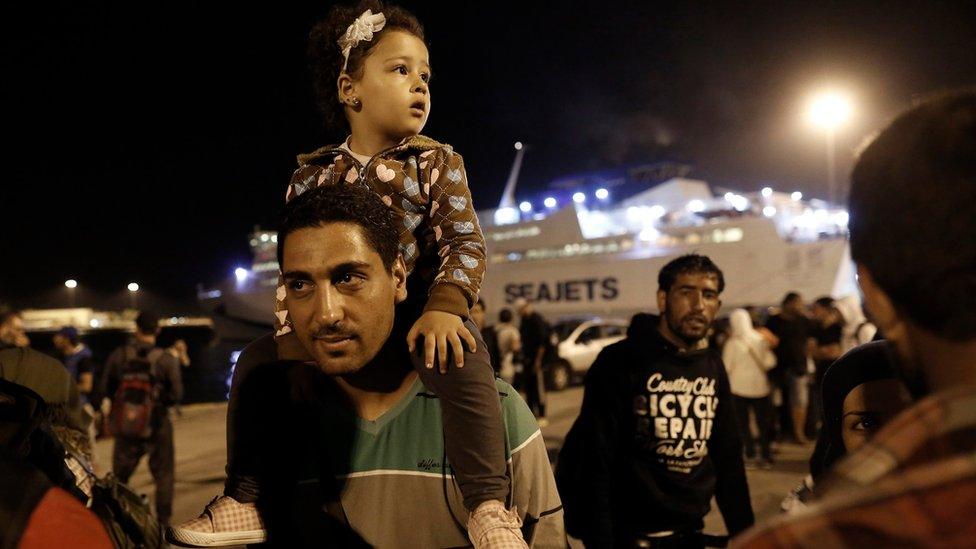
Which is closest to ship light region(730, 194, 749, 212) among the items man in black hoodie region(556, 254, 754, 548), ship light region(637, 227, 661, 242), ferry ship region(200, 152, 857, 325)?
ferry ship region(200, 152, 857, 325)

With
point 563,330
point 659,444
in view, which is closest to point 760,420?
point 659,444

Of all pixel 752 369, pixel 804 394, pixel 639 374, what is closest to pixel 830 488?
pixel 639 374

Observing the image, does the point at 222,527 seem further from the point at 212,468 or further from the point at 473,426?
the point at 212,468

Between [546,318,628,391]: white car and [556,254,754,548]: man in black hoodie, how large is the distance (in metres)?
11.4

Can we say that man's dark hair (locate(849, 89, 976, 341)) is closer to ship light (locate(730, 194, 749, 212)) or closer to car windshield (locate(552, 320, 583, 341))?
car windshield (locate(552, 320, 583, 341))

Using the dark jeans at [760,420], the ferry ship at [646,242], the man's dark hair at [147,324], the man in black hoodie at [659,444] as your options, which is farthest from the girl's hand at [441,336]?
the ferry ship at [646,242]

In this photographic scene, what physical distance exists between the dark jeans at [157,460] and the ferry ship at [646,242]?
22444 millimetres

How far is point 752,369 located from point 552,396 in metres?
6.94

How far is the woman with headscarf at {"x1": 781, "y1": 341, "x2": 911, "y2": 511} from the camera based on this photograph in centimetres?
178

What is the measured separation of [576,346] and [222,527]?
14.5 m

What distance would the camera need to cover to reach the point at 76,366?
8.58 meters

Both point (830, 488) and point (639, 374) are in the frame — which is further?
point (639, 374)

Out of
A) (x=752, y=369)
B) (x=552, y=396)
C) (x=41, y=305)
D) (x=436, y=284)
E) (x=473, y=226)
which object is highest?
(x=41, y=305)

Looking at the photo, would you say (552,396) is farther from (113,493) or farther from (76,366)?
(113,493)
